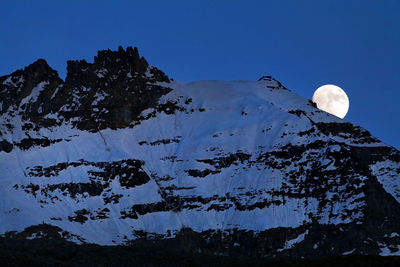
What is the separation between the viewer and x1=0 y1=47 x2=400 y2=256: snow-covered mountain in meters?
138

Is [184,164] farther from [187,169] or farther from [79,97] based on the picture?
[79,97]

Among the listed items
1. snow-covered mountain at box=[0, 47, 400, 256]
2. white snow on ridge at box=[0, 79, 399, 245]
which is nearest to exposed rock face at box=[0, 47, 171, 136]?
snow-covered mountain at box=[0, 47, 400, 256]

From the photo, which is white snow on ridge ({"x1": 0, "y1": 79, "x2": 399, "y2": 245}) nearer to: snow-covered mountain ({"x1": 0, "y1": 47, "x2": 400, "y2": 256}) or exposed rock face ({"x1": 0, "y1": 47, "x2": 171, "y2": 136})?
snow-covered mountain ({"x1": 0, "y1": 47, "x2": 400, "y2": 256})

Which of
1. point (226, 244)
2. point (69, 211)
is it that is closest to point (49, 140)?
point (69, 211)

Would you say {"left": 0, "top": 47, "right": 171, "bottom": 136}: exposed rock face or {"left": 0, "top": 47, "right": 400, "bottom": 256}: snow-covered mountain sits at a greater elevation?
{"left": 0, "top": 47, "right": 171, "bottom": 136}: exposed rock face

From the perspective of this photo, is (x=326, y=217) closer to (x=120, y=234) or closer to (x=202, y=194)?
(x=202, y=194)

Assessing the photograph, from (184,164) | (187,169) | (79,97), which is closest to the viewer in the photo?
(187,169)

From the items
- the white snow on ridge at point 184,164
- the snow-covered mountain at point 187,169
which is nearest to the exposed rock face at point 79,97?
the snow-covered mountain at point 187,169

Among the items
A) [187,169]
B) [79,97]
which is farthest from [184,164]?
[79,97]

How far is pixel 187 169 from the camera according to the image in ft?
543

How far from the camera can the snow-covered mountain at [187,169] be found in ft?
454

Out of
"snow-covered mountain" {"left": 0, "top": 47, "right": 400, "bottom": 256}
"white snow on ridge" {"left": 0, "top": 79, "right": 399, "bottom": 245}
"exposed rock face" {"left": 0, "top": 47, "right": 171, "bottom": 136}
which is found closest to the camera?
"snow-covered mountain" {"left": 0, "top": 47, "right": 400, "bottom": 256}

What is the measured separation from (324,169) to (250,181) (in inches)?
673

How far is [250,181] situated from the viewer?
15712 cm
